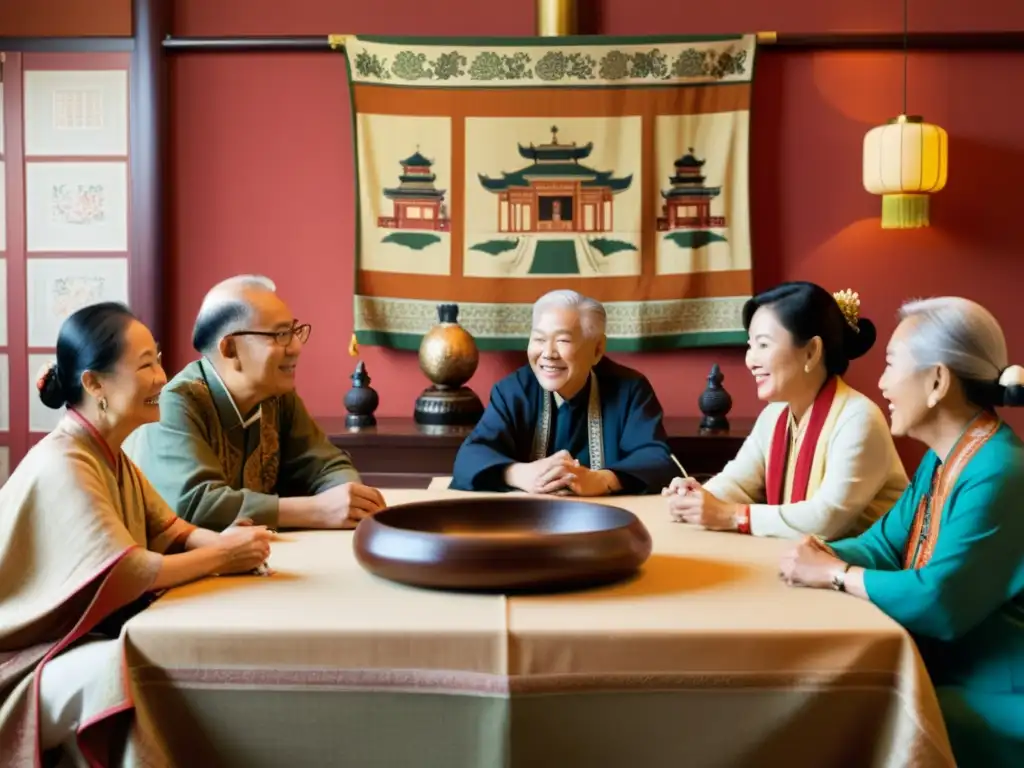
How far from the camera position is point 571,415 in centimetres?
Answer: 321

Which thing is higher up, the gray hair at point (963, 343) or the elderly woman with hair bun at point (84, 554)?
the gray hair at point (963, 343)

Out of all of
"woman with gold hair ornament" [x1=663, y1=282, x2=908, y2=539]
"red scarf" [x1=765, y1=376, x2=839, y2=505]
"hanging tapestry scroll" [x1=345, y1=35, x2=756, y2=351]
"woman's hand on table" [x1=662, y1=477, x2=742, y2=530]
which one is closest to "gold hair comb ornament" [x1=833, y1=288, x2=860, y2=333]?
"woman with gold hair ornament" [x1=663, y1=282, x2=908, y2=539]

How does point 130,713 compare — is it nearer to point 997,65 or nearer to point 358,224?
point 358,224

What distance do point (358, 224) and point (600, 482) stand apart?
218cm

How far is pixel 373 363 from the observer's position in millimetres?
4781

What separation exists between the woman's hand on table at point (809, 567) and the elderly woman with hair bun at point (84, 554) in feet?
2.70

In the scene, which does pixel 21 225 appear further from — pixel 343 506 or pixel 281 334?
pixel 343 506

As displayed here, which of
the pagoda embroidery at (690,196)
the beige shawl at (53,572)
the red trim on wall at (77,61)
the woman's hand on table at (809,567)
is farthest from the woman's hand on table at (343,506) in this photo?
the red trim on wall at (77,61)

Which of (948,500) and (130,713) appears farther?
(948,500)

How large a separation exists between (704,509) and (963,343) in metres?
0.61

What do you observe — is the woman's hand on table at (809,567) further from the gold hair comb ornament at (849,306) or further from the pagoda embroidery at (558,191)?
the pagoda embroidery at (558,191)

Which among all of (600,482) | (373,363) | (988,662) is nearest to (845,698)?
(988,662)

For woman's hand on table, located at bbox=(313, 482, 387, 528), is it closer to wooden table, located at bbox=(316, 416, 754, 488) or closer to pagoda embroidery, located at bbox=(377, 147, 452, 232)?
wooden table, located at bbox=(316, 416, 754, 488)

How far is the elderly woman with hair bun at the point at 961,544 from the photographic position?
68.6 inches
